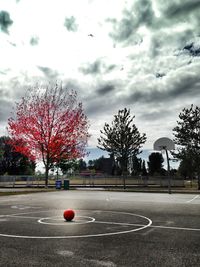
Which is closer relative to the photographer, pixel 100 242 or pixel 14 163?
pixel 100 242

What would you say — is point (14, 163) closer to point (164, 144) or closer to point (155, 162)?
point (155, 162)

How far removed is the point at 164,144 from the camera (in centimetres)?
3123

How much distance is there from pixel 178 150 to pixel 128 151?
9951 mm

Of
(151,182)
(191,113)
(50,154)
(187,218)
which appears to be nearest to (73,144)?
(50,154)

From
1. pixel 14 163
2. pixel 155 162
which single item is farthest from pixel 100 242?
pixel 155 162

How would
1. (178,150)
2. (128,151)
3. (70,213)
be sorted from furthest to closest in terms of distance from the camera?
(128,151)
(178,150)
(70,213)

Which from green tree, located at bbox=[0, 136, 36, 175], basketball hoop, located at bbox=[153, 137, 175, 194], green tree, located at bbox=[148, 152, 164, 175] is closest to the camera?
basketball hoop, located at bbox=[153, 137, 175, 194]

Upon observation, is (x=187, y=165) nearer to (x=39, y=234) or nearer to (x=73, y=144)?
(x=73, y=144)

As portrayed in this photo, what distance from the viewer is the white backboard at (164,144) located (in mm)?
31156

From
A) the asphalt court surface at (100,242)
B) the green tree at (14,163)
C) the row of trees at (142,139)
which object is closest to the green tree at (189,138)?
the row of trees at (142,139)

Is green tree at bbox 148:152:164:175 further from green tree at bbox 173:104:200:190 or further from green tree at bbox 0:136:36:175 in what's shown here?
green tree at bbox 173:104:200:190

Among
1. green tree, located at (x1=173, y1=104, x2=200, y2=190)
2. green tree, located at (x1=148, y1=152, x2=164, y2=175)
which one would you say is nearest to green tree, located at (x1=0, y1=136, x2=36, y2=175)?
green tree, located at (x1=148, y1=152, x2=164, y2=175)

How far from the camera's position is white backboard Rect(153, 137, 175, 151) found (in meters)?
31.2

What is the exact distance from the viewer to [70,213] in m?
9.59
